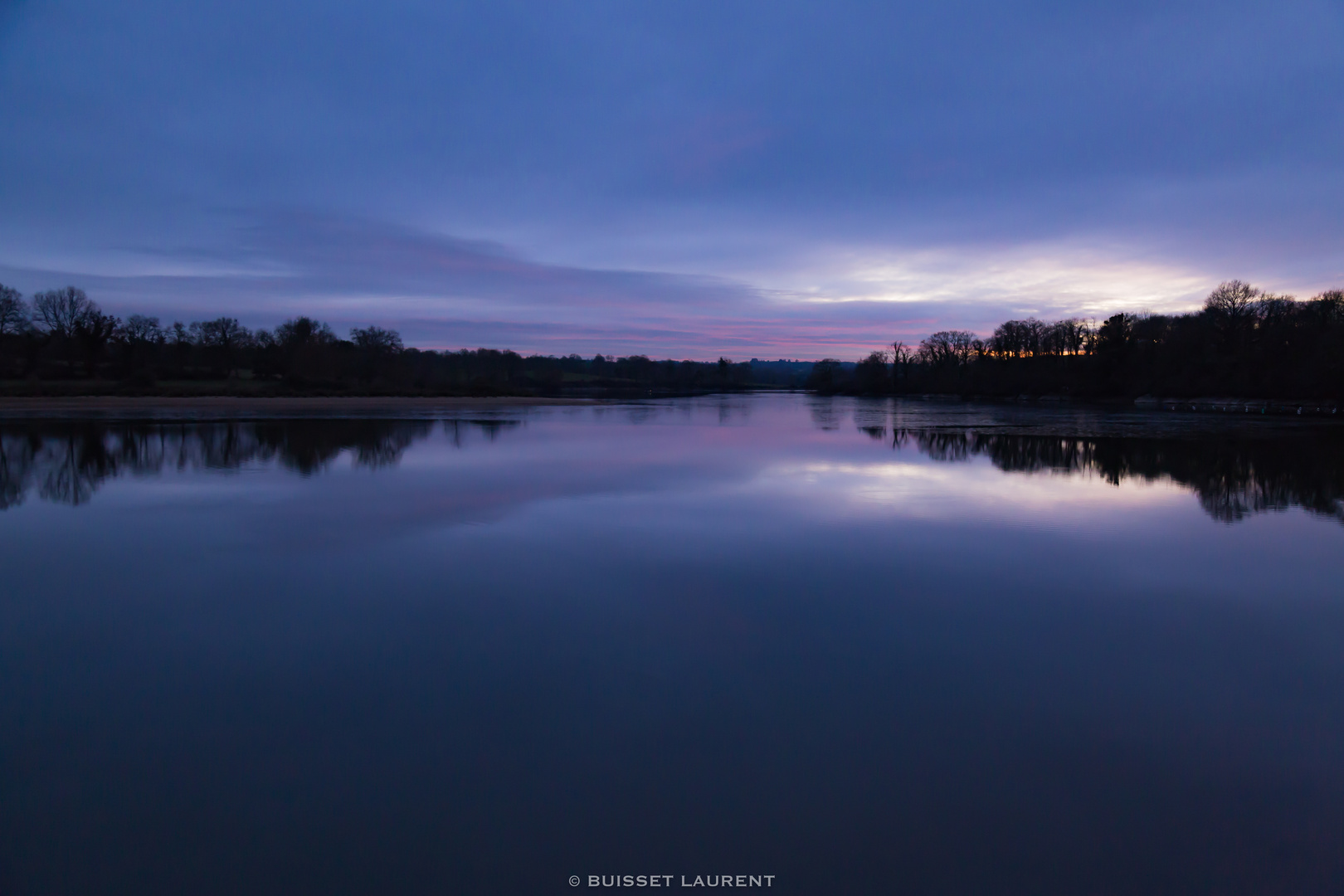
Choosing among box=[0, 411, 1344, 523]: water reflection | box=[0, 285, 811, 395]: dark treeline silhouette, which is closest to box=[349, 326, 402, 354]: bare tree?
box=[0, 285, 811, 395]: dark treeline silhouette

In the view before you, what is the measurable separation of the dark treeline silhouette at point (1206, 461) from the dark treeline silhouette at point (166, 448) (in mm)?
13539

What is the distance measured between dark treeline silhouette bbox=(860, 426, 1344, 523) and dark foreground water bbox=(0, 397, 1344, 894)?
1977 mm

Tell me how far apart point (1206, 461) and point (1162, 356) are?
138ft

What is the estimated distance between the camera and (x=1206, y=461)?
15.3m

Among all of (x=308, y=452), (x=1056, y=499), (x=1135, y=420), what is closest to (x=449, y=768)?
(x=1056, y=499)

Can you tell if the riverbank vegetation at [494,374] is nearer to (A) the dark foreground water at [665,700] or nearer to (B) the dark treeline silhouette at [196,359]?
(B) the dark treeline silhouette at [196,359]

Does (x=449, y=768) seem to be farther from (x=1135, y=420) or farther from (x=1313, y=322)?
(x=1313, y=322)

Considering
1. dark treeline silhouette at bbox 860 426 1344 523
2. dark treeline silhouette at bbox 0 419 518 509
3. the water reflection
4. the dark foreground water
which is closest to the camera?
the dark foreground water

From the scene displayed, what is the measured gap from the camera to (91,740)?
341 cm

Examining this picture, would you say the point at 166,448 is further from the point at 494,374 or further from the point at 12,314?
the point at 494,374

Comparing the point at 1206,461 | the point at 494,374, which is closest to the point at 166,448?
the point at 1206,461

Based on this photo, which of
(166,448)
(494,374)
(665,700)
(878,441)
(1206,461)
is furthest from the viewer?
(494,374)

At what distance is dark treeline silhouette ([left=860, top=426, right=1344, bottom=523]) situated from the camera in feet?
34.9

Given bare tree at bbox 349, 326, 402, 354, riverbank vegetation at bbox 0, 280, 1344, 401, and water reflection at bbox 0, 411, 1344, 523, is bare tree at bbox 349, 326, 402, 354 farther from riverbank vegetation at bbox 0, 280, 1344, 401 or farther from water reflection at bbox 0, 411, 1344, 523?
water reflection at bbox 0, 411, 1344, 523
